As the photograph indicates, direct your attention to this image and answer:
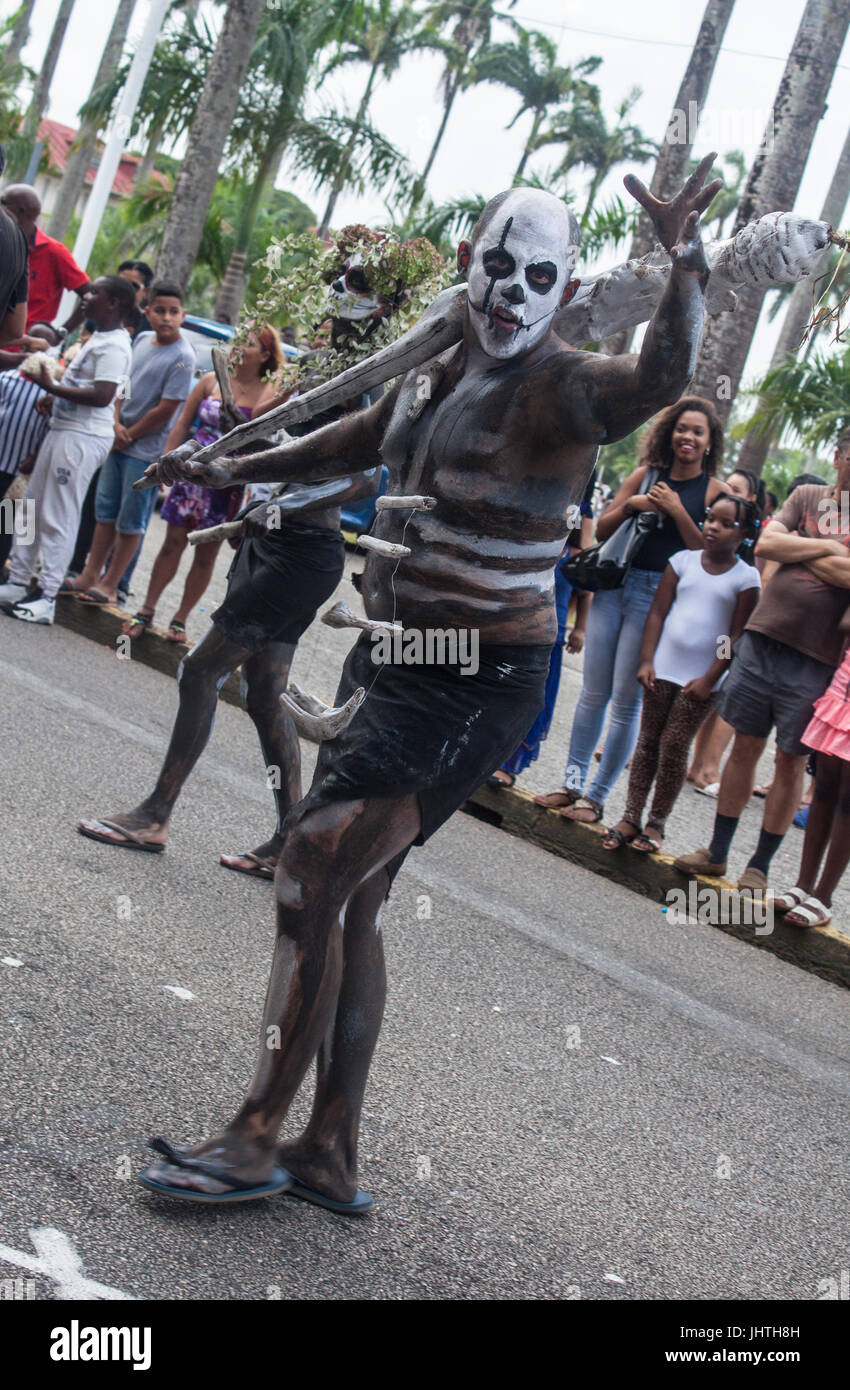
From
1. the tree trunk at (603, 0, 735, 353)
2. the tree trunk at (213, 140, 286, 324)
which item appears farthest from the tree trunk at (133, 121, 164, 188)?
the tree trunk at (603, 0, 735, 353)

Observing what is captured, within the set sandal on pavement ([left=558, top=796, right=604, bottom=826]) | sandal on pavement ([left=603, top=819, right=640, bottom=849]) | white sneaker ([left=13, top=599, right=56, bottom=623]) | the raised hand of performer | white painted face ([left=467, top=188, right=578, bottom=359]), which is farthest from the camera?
white sneaker ([left=13, top=599, right=56, bottom=623])

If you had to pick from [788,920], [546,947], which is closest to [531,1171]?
[546,947]

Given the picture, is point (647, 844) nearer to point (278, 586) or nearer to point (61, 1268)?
point (278, 586)

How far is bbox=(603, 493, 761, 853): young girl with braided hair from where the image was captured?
7.19 meters

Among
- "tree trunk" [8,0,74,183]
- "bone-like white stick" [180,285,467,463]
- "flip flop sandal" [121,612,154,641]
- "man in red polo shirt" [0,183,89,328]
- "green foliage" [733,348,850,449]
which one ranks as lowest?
"flip flop sandal" [121,612,154,641]

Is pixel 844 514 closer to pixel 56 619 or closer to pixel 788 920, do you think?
pixel 788 920

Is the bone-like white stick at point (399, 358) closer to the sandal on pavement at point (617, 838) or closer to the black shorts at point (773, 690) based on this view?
the black shorts at point (773, 690)

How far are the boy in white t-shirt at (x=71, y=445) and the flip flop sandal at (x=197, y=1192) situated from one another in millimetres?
6318

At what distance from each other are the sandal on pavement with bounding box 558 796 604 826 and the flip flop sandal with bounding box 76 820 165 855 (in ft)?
8.65

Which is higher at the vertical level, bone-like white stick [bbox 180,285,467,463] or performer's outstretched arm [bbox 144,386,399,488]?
bone-like white stick [bbox 180,285,467,463]

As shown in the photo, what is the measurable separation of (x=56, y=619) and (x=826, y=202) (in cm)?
1883

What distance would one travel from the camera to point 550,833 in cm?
740

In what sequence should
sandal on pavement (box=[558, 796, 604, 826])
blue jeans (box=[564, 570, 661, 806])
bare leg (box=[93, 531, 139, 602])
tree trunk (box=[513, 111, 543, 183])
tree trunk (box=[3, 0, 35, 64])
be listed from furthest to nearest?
1. tree trunk (box=[513, 111, 543, 183])
2. tree trunk (box=[3, 0, 35, 64])
3. bare leg (box=[93, 531, 139, 602])
4. blue jeans (box=[564, 570, 661, 806])
5. sandal on pavement (box=[558, 796, 604, 826])

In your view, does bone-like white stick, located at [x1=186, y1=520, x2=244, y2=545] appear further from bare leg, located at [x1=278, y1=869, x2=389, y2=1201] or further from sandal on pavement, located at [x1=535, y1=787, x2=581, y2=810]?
sandal on pavement, located at [x1=535, y1=787, x2=581, y2=810]
